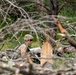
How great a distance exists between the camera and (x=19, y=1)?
9422mm

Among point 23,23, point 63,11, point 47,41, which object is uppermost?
point 23,23

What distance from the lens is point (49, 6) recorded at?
10500mm

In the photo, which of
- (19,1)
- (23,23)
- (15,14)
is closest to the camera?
(23,23)

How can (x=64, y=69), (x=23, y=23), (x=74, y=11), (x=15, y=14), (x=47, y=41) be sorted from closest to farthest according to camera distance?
(x=64, y=69) → (x=23, y=23) → (x=47, y=41) → (x=15, y=14) → (x=74, y=11)

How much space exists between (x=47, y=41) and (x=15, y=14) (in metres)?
4.54

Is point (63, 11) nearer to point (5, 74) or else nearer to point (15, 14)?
point (15, 14)

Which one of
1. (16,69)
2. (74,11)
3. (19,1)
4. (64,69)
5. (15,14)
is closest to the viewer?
(16,69)

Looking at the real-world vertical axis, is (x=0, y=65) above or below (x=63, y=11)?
above

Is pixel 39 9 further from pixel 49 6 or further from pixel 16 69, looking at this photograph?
pixel 16 69

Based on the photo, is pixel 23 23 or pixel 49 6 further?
pixel 49 6

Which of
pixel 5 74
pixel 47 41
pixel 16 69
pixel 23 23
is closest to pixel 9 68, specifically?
pixel 16 69

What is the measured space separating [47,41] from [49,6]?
6561mm

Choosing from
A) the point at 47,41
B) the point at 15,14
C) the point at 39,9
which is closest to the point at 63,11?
the point at 39,9

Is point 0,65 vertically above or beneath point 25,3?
above
